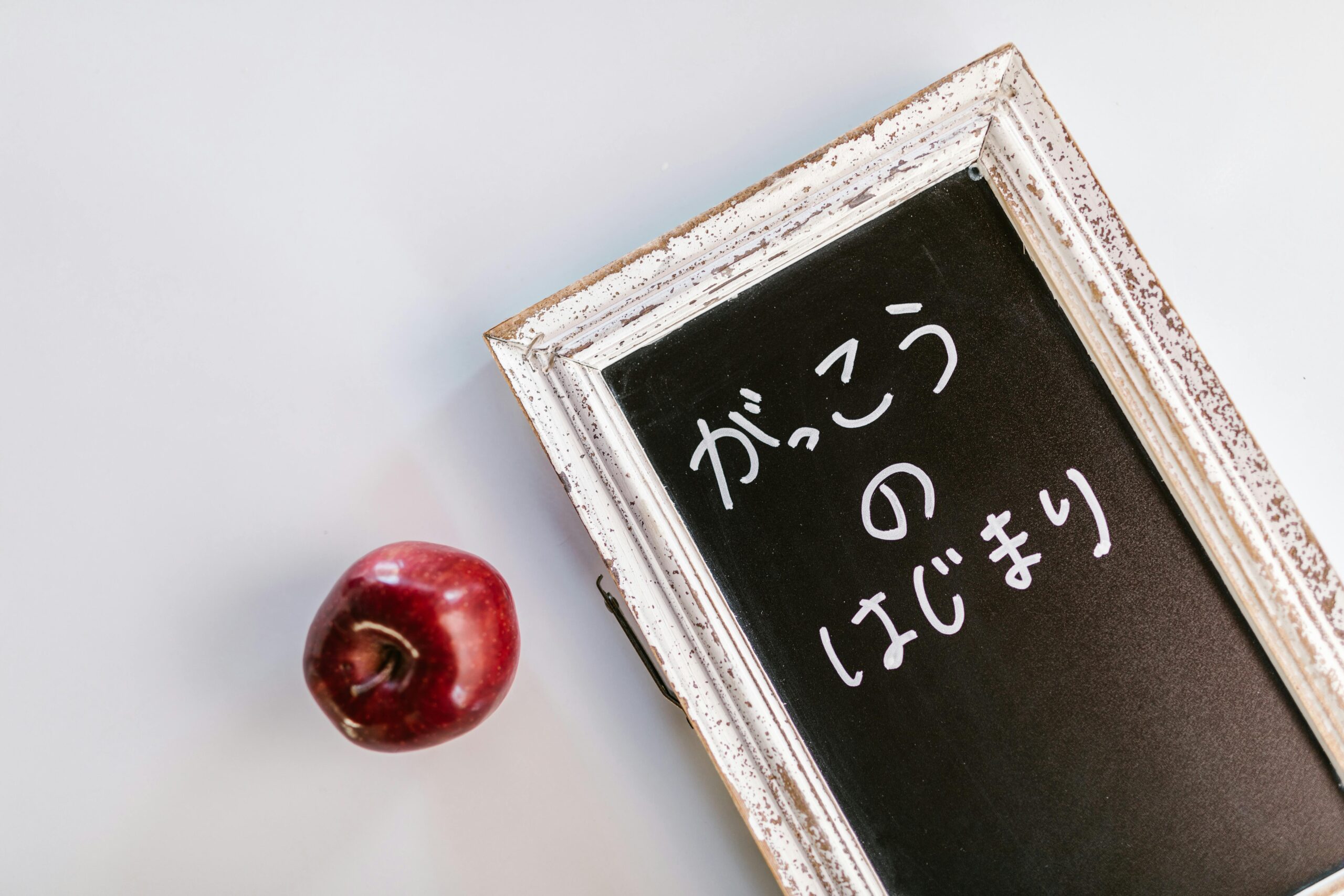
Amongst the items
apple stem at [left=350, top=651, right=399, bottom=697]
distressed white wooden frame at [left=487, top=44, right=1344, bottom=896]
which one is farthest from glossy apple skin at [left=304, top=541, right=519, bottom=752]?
distressed white wooden frame at [left=487, top=44, right=1344, bottom=896]

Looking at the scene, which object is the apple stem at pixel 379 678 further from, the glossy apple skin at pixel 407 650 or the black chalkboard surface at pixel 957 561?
the black chalkboard surface at pixel 957 561

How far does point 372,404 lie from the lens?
680 mm

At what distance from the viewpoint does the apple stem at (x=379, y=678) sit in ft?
1.95

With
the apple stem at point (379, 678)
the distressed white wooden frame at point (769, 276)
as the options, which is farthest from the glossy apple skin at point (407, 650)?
the distressed white wooden frame at point (769, 276)

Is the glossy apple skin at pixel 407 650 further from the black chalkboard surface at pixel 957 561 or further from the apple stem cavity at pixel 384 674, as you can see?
the black chalkboard surface at pixel 957 561

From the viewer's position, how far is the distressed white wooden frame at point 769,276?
604 mm

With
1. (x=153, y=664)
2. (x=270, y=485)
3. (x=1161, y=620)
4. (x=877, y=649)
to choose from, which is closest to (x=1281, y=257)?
(x=1161, y=620)

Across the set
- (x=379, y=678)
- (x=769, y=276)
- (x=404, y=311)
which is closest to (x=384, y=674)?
(x=379, y=678)

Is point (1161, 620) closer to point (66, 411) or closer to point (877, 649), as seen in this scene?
point (877, 649)

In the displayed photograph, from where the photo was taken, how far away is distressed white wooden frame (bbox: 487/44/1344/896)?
604 millimetres

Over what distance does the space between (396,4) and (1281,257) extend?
85cm

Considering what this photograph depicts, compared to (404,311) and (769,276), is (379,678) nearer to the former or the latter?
(404,311)

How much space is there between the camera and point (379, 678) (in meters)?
0.60

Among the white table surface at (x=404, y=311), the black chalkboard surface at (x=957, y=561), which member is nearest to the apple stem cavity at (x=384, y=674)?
the white table surface at (x=404, y=311)
